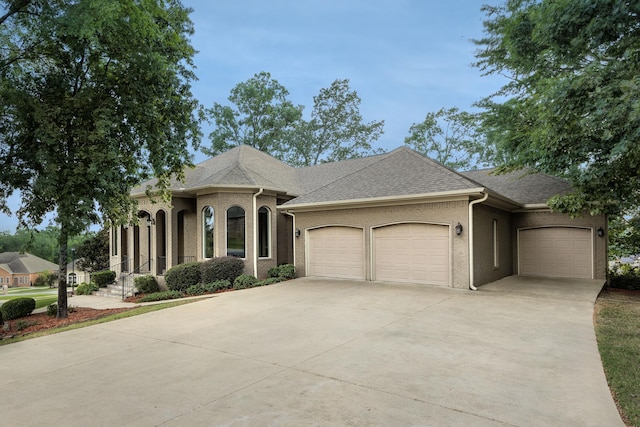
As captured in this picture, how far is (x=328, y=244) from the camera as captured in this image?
528 inches

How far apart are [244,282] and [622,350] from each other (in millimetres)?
10346

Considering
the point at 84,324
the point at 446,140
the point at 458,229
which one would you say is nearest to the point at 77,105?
the point at 84,324

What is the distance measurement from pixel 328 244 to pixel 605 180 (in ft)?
28.6

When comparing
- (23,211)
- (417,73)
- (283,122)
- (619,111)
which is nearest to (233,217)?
(23,211)

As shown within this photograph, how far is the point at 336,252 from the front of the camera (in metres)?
13.2

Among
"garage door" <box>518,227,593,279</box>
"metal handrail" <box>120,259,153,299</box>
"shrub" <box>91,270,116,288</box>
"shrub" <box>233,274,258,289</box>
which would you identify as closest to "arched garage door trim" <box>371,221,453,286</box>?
"shrub" <box>233,274,258,289</box>

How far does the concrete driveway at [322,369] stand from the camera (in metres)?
3.50

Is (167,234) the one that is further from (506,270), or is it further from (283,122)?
(283,122)

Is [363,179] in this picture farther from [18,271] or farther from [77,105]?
[18,271]

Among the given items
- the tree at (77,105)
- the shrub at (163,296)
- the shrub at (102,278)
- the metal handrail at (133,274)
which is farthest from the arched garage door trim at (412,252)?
the shrub at (102,278)

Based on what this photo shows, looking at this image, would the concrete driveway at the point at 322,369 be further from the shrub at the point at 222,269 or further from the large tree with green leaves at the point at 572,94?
the shrub at the point at 222,269

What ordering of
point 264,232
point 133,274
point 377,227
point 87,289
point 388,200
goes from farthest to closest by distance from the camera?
point 87,289
point 133,274
point 264,232
point 377,227
point 388,200

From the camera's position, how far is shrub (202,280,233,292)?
41.7ft

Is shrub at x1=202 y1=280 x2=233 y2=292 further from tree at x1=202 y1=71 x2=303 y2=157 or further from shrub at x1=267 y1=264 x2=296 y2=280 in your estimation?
tree at x1=202 y1=71 x2=303 y2=157
